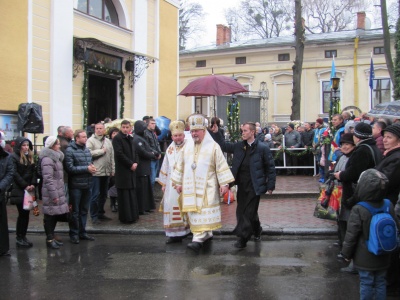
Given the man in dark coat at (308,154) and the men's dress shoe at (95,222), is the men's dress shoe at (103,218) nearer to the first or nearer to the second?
the men's dress shoe at (95,222)

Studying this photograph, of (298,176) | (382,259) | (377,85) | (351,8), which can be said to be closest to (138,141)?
(382,259)

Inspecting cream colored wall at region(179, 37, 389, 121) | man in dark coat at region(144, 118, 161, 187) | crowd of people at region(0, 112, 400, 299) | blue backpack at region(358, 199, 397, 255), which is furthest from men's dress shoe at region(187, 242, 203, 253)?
cream colored wall at region(179, 37, 389, 121)

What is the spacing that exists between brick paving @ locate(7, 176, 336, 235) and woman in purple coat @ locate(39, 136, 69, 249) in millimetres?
1274

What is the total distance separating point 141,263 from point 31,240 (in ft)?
8.93

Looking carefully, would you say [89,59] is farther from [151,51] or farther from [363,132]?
[363,132]

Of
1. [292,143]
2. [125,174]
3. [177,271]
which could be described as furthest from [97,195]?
[292,143]

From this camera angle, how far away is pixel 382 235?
432 centimetres

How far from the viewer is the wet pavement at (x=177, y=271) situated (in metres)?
5.25

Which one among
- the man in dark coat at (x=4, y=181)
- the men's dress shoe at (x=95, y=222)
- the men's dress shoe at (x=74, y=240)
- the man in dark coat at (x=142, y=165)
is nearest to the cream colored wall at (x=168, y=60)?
the man in dark coat at (x=142, y=165)

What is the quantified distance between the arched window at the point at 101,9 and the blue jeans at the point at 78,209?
32.2 ft

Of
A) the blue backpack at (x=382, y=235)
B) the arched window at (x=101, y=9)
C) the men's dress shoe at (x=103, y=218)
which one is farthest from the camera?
the arched window at (x=101, y=9)

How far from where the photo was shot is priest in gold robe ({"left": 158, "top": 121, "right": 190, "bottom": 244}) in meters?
7.77

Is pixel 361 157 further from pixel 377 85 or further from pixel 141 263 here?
pixel 377 85

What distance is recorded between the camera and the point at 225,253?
7.00 m
